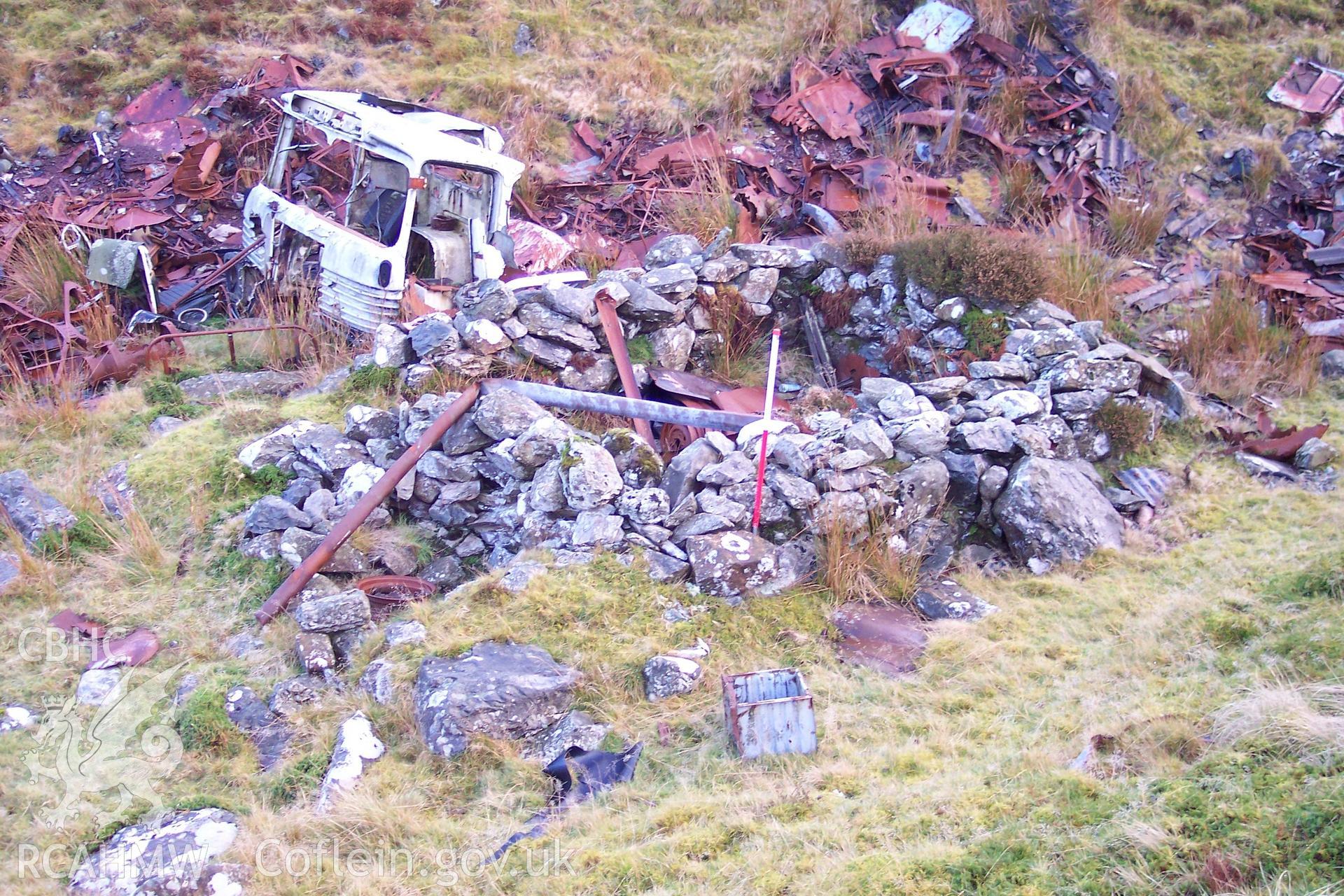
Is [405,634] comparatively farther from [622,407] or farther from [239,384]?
[239,384]

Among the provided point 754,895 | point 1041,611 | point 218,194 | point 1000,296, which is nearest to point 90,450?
Answer: point 218,194

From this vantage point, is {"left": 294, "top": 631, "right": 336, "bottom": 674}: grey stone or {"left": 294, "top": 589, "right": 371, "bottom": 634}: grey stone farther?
{"left": 294, "top": 589, "right": 371, "bottom": 634}: grey stone

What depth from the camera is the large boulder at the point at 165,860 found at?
3.13 metres

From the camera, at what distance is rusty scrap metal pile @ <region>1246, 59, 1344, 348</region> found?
7734 mm

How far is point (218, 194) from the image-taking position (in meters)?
9.22

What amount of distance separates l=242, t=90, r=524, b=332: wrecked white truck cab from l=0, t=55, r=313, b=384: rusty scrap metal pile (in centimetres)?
86

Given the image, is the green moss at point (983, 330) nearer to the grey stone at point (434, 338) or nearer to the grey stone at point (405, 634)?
the grey stone at point (434, 338)

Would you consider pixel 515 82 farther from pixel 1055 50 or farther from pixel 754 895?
pixel 754 895

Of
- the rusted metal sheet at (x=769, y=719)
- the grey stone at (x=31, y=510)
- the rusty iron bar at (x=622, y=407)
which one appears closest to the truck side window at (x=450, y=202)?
the rusty iron bar at (x=622, y=407)

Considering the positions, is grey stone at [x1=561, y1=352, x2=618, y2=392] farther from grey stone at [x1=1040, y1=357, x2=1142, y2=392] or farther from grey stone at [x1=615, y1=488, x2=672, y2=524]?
grey stone at [x1=1040, y1=357, x2=1142, y2=392]

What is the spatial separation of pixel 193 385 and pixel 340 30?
646cm

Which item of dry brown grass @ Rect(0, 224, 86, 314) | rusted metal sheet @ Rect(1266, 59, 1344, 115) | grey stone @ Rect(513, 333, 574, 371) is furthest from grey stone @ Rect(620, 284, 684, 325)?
rusted metal sheet @ Rect(1266, 59, 1344, 115)

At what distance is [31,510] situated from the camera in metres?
5.07

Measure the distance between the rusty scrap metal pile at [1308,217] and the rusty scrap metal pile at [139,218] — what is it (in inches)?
348
